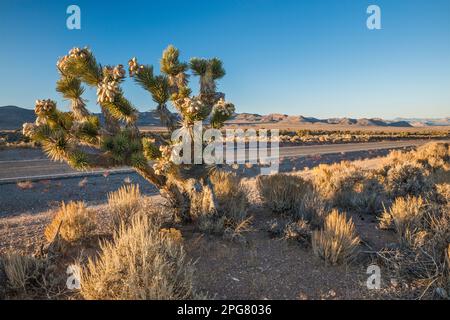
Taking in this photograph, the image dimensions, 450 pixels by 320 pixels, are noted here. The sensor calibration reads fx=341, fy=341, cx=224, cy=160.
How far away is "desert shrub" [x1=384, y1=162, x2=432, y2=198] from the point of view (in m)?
9.58

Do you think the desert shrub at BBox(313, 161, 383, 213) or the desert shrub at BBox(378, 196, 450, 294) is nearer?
the desert shrub at BBox(378, 196, 450, 294)

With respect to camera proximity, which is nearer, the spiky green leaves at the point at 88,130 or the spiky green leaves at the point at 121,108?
the spiky green leaves at the point at 121,108

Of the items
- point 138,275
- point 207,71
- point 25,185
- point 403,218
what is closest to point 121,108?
point 207,71

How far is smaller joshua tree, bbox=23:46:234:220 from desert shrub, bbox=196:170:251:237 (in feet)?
0.66

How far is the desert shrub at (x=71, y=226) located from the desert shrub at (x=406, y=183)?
311 inches

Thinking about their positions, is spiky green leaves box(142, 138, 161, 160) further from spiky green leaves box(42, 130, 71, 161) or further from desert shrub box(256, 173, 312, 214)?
desert shrub box(256, 173, 312, 214)

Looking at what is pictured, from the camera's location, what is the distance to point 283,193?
7637 mm

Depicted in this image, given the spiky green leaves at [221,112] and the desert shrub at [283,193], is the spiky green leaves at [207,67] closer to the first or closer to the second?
the spiky green leaves at [221,112]

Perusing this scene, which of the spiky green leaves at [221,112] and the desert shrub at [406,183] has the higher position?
the spiky green leaves at [221,112]

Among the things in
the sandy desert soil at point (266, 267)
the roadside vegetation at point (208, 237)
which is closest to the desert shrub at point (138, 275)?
the roadside vegetation at point (208, 237)

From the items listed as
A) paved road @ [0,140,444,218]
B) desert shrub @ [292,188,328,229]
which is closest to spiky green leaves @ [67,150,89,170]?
desert shrub @ [292,188,328,229]

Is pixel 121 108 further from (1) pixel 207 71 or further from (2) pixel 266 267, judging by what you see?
(2) pixel 266 267

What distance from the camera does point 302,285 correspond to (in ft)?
15.3

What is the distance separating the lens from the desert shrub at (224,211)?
6.20 metres
